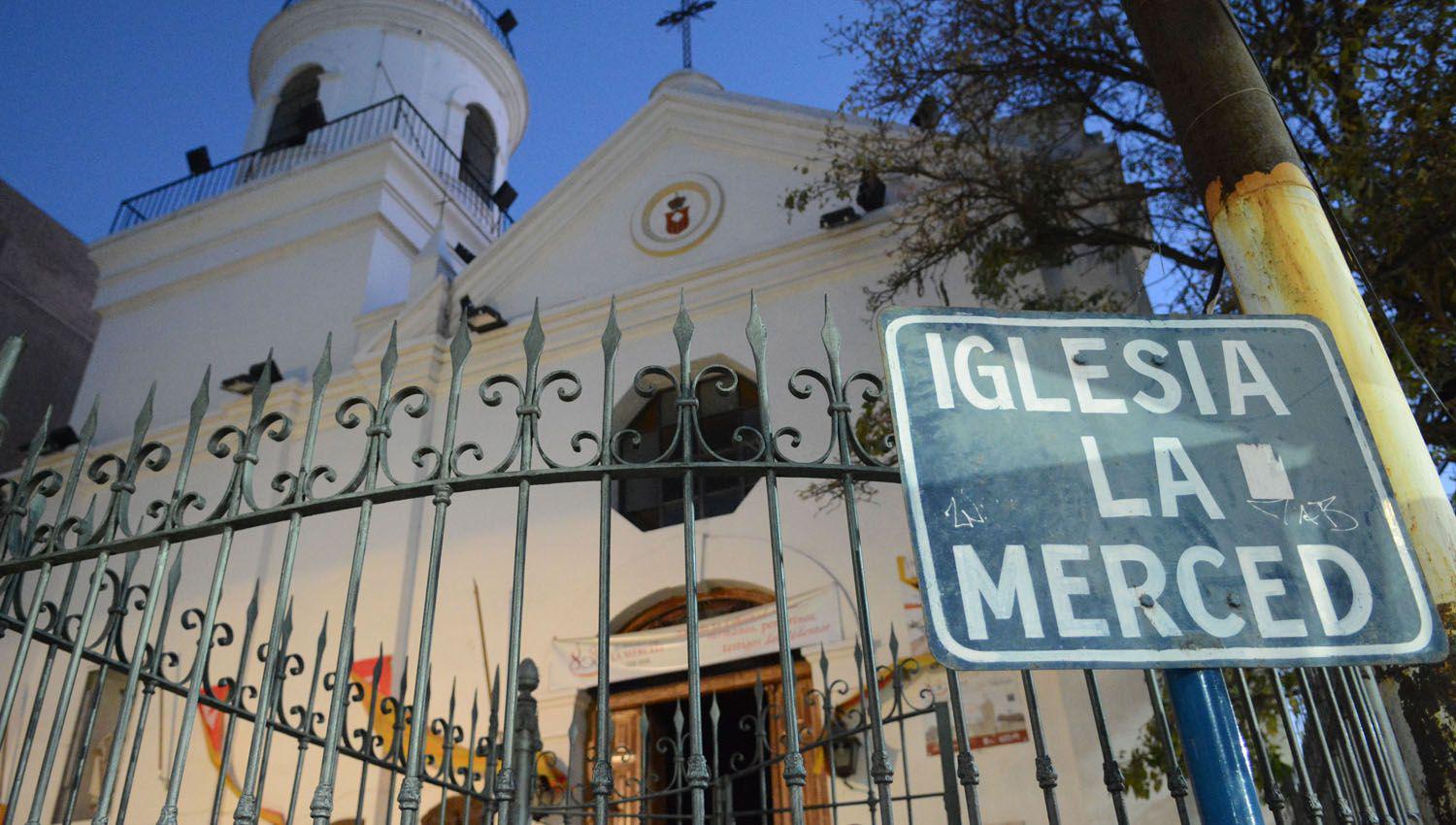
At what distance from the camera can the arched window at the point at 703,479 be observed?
8.63 m

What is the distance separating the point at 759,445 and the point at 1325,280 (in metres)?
1.29

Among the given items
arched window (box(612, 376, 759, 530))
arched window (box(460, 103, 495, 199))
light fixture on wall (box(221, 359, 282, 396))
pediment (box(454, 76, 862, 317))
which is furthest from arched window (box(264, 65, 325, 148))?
arched window (box(612, 376, 759, 530))

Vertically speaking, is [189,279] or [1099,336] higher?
[189,279]

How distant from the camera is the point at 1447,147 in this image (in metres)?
4.64

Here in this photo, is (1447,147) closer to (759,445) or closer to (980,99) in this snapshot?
(980,99)

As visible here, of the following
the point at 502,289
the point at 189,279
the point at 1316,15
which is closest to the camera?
the point at 1316,15

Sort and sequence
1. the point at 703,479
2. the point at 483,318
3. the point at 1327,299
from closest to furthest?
the point at 1327,299, the point at 703,479, the point at 483,318

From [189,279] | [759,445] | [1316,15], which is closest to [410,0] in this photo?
[189,279]

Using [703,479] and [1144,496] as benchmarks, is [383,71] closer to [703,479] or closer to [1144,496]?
[703,479]

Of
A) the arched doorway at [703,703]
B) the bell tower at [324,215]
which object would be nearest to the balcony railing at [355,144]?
the bell tower at [324,215]

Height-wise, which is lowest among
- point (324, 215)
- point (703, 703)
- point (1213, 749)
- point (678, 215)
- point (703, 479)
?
point (1213, 749)

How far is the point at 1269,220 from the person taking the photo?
240 centimetres

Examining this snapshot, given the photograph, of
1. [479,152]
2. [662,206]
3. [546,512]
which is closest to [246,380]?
[546,512]

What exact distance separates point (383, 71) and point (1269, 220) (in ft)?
44.9
